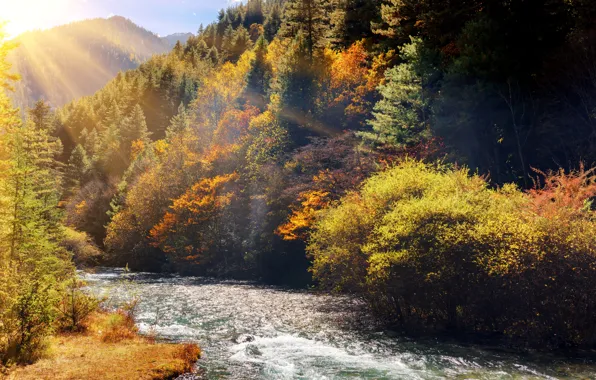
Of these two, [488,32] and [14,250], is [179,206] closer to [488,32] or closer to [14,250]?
[14,250]

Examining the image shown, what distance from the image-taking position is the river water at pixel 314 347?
16.7 metres

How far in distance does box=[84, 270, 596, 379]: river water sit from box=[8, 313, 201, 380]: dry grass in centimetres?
125

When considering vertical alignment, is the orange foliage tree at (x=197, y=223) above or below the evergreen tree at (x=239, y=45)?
below

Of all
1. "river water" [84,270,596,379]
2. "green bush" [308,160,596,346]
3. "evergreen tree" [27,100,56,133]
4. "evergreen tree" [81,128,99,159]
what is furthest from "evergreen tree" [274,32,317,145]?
"evergreen tree" [81,128,99,159]

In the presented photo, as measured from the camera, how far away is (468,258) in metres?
21.9

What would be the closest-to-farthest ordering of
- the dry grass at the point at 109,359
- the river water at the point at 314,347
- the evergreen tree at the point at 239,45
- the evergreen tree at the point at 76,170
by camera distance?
the dry grass at the point at 109,359
the river water at the point at 314,347
the evergreen tree at the point at 76,170
the evergreen tree at the point at 239,45

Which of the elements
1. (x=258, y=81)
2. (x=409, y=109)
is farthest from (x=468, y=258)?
(x=258, y=81)

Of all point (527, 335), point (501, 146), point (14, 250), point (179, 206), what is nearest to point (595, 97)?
point (501, 146)

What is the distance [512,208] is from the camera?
23094mm

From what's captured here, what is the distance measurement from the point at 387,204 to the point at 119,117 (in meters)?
127

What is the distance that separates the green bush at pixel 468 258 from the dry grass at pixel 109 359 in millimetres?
11181

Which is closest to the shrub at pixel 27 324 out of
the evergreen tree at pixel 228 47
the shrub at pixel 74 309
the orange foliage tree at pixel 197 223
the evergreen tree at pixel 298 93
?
the shrub at pixel 74 309

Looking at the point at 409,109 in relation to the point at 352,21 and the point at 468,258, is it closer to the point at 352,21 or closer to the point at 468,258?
the point at 468,258

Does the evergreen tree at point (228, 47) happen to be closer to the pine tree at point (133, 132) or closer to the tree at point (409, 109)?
the pine tree at point (133, 132)
